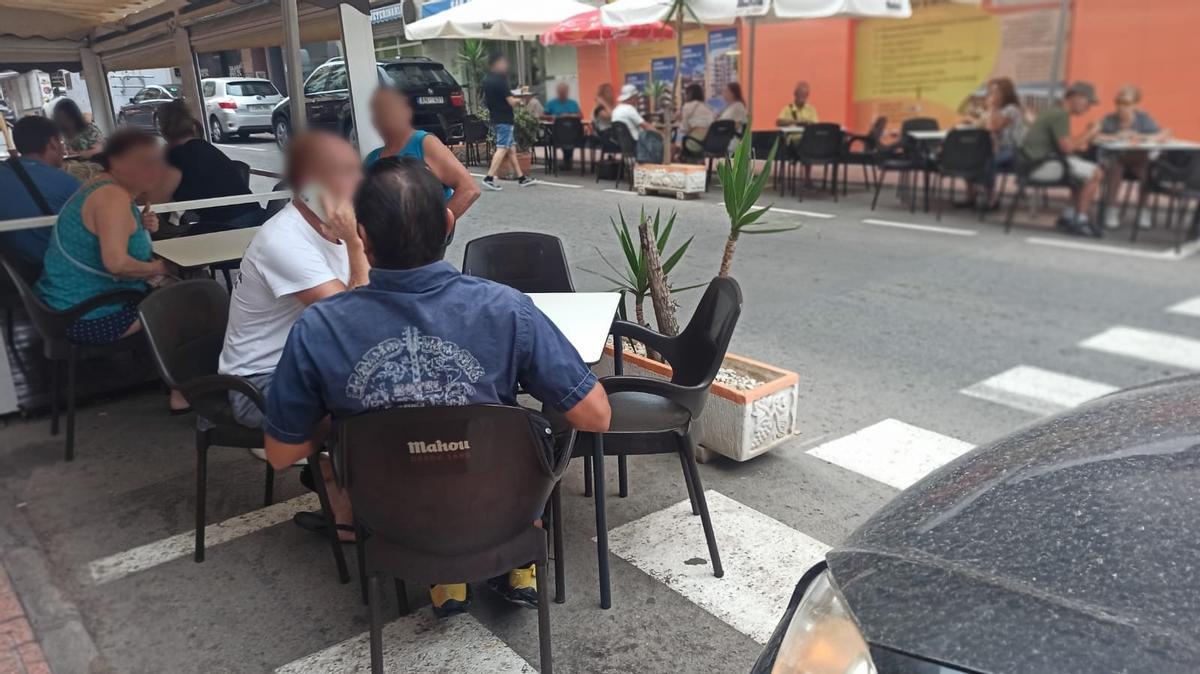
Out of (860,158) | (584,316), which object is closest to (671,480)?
(584,316)

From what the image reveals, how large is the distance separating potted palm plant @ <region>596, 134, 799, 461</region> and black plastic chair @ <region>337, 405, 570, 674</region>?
1.44m

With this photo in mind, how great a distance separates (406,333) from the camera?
1.66m

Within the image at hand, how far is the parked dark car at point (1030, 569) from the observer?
1.00m

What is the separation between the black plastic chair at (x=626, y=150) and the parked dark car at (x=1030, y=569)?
351 centimetres

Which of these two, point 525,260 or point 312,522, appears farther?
point 525,260

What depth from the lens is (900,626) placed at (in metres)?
1.10

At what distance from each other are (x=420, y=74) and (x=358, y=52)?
30 centimetres

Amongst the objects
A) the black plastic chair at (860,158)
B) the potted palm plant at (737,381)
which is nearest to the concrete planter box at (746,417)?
the potted palm plant at (737,381)

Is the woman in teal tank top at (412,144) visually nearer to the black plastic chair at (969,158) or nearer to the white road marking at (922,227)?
the black plastic chair at (969,158)

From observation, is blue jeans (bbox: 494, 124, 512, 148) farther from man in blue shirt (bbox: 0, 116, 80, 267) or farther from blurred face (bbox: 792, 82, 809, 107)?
blurred face (bbox: 792, 82, 809, 107)

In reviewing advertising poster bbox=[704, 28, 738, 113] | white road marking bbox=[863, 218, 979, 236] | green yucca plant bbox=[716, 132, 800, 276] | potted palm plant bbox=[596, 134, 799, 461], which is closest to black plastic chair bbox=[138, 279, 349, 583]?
potted palm plant bbox=[596, 134, 799, 461]

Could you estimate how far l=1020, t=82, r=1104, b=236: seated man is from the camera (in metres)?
2.27

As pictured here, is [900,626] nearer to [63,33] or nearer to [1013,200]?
[1013,200]

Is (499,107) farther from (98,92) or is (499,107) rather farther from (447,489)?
(447,489)
